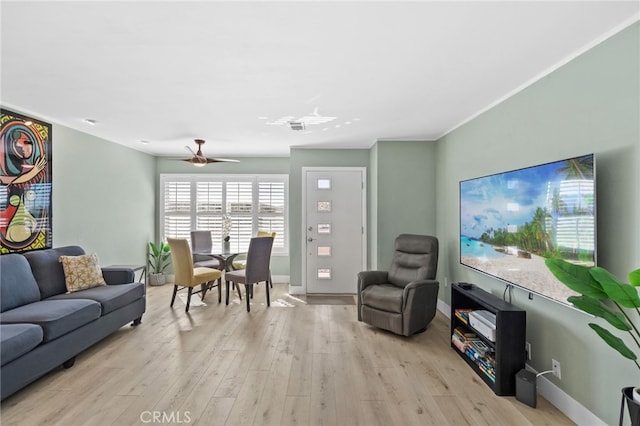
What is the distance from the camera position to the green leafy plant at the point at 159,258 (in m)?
5.82

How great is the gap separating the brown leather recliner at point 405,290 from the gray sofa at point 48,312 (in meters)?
2.77

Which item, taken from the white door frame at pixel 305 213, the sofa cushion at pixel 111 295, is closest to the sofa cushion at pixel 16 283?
the sofa cushion at pixel 111 295

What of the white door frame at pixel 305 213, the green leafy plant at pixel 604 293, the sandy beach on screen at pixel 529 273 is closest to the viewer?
Result: the green leafy plant at pixel 604 293

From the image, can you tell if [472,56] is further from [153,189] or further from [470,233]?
[153,189]

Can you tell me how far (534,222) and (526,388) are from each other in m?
1.22

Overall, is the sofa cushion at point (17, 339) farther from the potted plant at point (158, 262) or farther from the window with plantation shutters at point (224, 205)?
the window with plantation shutters at point (224, 205)

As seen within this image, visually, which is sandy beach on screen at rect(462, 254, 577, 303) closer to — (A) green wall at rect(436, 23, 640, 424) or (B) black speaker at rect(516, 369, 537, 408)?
(A) green wall at rect(436, 23, 640, 424)

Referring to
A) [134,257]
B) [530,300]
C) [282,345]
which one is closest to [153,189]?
[134,257]

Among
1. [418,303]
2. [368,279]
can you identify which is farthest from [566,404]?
[368,279]

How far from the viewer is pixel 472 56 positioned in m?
2.14

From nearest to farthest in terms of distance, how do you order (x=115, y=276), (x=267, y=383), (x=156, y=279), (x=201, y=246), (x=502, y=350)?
1. (x=502, y=350)
2. (x=267, y=383)
3. (x=115, y=276)
4. (x=201, y=246)
5. (x=156, y=279)

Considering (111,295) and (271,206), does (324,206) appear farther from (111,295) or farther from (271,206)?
(111,295)

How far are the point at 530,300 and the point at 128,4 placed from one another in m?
3.41

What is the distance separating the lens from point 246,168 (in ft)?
20.0
